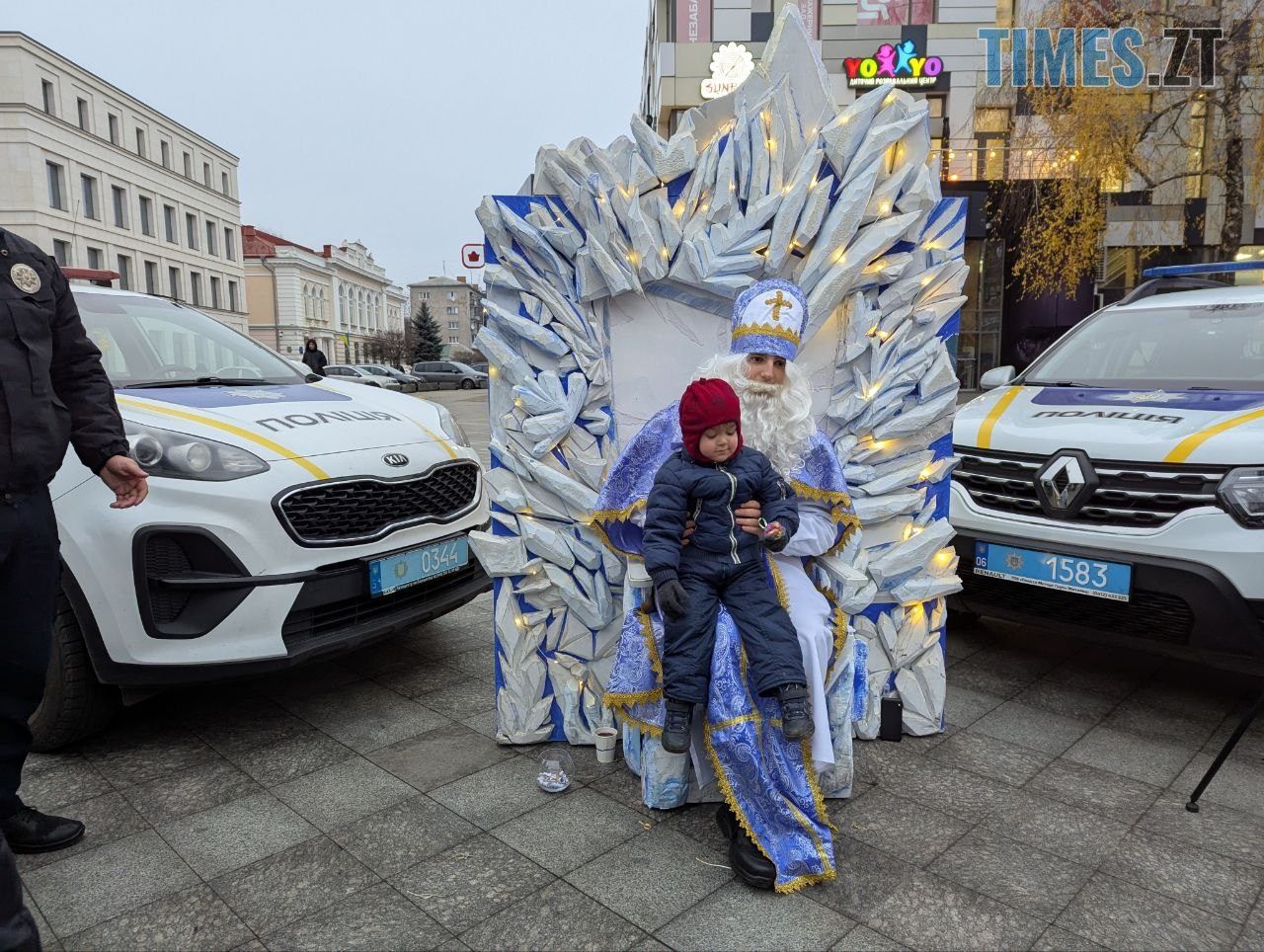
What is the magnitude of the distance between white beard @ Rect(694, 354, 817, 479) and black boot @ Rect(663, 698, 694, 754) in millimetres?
833

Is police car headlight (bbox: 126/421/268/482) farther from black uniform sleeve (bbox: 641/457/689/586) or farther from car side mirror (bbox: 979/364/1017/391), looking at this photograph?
car side mirror (bbox: 979/364/1017/391)

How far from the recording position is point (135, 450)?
115 inches

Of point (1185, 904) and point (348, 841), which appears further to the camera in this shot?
point (348, 841)

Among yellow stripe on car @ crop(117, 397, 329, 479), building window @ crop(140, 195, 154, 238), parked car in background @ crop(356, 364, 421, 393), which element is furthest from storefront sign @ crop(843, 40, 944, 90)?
building window @ crop(140, 195, 154, 238)

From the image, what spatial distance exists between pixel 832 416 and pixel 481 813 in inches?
73.4

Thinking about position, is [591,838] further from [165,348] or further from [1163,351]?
[1163,351]

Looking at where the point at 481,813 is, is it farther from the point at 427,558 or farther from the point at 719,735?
the point at 427,558

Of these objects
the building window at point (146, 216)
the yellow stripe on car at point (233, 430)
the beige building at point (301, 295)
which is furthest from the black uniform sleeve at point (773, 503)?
the beige building at point (301, 295)

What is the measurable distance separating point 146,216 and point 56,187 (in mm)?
7965

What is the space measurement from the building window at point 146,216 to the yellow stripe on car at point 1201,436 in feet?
190

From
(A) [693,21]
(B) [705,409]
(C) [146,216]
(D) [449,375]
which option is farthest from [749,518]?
(C) [146,216]

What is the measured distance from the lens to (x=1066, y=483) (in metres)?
3.45

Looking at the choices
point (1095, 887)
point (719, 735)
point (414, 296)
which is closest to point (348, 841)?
point (719, 735)

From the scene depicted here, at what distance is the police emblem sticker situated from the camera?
7.50 ft
